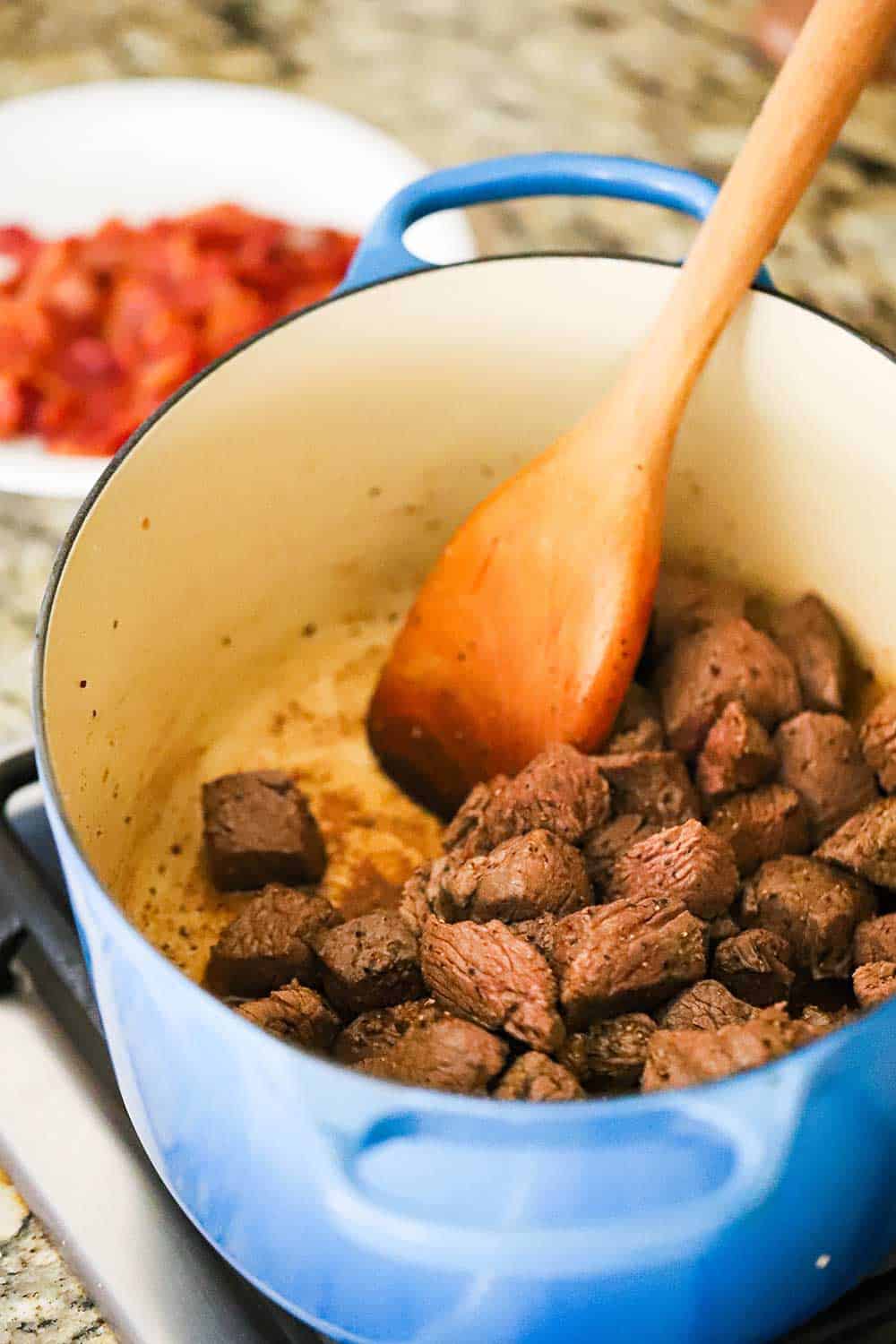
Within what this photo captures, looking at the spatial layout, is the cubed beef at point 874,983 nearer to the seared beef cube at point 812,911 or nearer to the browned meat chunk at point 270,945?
the seared beef cube at point 812,911

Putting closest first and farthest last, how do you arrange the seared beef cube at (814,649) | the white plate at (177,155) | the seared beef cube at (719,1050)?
the seared beef cube at (719,1050)
the seared beef cube at (814,649)
the white plate at (177,155)

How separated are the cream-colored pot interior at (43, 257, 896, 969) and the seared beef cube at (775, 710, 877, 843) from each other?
141 millimetres

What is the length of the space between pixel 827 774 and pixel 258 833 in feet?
1.51

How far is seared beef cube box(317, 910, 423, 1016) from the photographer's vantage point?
970 millimetres

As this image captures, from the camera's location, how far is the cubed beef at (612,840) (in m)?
1.07

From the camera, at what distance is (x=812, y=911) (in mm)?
1014

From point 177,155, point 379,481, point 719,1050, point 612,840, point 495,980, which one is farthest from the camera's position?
point 177,155

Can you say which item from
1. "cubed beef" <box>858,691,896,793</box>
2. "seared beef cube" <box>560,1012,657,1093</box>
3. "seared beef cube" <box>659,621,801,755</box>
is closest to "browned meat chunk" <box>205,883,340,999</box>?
"seared beef cube" <box>560,1012,657,1093</box>

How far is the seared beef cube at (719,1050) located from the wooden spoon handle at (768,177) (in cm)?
53

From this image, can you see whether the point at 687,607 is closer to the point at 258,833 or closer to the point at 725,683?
the point at 725,683

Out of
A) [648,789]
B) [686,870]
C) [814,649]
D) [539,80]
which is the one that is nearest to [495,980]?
[686,870]

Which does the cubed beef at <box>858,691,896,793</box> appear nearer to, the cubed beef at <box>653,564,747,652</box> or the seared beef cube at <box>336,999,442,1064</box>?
the cubed beef at <box>653,564,747,652</box>

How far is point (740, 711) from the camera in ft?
3.76

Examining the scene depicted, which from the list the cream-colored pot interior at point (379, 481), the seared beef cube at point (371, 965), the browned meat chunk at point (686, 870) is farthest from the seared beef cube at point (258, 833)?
the browned meat chunk at point (686, 870)
